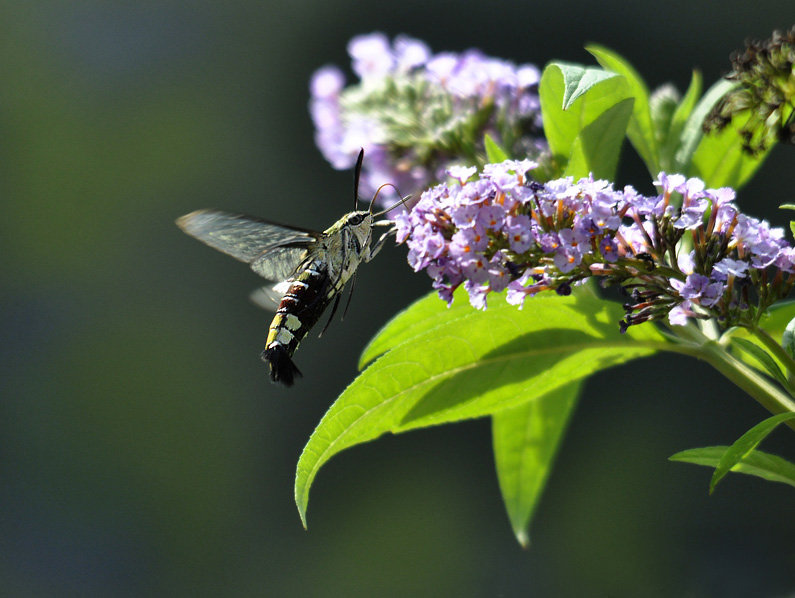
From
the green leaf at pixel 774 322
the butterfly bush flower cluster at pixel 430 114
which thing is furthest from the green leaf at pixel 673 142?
the green leaf at pixel 774 322

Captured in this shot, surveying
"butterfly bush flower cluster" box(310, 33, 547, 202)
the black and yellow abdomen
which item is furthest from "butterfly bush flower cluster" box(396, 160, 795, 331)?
"butterfly bush flower cluster" box(310, 33, 547, 202)

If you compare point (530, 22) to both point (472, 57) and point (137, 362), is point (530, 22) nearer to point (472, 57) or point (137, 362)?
point (137, 362)

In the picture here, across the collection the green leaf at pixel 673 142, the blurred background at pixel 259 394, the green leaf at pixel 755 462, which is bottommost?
the blurred background at pixel 259 394

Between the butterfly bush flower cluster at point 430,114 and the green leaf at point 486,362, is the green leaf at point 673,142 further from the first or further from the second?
the green leaf at point 486,362

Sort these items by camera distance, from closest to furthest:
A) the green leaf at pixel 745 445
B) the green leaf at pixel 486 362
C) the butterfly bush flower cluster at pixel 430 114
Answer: the green leaf at pixel 745 445 < the green leaf at pixel 486 362 < the butterfly bush flower cluster at pixel 430 114

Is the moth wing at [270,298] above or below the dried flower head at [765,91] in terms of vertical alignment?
below

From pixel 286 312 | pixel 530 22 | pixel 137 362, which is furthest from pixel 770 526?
pixel 286 312

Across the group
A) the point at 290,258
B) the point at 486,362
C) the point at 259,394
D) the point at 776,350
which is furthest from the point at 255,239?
the point at 259,394
